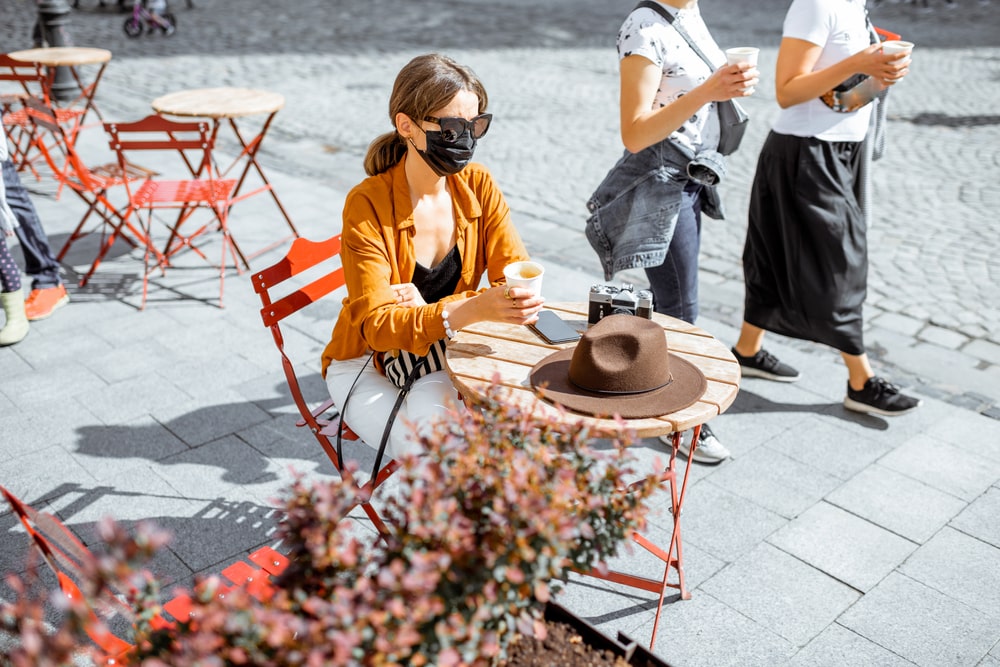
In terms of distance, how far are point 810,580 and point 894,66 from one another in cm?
197

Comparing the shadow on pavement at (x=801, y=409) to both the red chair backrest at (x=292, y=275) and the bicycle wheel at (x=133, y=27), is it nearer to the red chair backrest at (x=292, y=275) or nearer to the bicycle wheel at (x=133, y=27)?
the red chair backrest at (x=292, y=275)

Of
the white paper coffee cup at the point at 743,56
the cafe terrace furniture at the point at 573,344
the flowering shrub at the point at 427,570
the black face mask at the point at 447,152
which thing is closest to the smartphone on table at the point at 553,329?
the cafe terrace furniture at the point at 573,344

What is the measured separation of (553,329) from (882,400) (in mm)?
2001

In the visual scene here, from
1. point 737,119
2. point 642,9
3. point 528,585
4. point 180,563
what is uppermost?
point 642,9

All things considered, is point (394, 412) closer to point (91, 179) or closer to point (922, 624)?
point (922, 624)

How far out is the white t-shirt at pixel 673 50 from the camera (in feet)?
10.7

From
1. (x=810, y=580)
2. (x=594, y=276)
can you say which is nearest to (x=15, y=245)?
(x=594, y=276)

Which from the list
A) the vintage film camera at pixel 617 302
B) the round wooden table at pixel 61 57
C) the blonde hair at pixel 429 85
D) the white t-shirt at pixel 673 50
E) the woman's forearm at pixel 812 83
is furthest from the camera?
the round wooden table at pixel 61 57

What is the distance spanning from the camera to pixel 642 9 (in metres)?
3.34

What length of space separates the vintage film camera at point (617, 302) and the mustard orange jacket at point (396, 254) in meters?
0.40

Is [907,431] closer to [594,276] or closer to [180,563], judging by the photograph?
[594,276]

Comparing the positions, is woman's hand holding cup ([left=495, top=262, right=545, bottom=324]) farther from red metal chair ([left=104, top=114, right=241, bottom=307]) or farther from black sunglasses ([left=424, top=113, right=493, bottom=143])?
red metal chair ([left=104, top=114, right=241, bottom=307])

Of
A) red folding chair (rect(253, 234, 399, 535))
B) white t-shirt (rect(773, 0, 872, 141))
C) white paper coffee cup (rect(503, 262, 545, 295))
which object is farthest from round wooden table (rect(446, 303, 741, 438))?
white t-shirt (rect(773, 0, 872, 141))

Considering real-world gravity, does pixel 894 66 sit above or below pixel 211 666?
above
